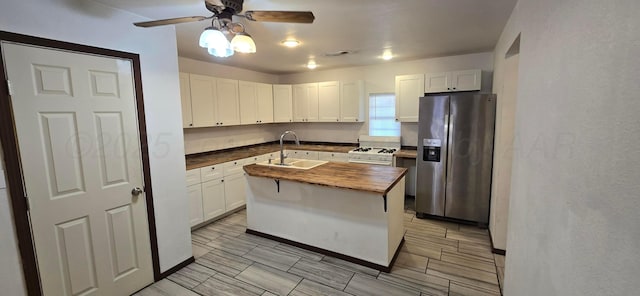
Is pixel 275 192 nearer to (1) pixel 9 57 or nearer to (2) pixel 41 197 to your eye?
(2) pixel 41 197

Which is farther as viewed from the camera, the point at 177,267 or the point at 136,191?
the point at 177,267

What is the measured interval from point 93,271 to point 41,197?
27.5 inches

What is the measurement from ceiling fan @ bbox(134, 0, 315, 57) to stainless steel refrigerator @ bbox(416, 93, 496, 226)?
2.54m

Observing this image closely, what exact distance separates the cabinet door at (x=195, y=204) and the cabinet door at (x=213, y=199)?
6 cm

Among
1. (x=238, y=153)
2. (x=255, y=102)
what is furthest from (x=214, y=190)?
(x=255, y=102)

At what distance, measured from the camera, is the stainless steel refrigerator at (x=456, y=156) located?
3246 millimetres

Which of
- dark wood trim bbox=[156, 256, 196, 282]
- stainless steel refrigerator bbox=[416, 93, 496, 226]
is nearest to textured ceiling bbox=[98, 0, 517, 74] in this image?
stainless steel refrigerator bbox=[416, 93, 496, 226]

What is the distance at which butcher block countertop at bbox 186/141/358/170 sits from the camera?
367 cm

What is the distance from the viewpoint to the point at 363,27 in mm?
2578

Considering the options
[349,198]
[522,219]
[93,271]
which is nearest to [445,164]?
[349,198]

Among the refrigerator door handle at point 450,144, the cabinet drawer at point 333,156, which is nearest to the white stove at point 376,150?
the cabinet drawer at point 333,156

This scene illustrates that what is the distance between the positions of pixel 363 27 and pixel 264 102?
2.84 m

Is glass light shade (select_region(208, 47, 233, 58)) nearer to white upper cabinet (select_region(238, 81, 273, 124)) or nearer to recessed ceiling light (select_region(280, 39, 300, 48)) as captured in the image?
recessed ceiling light (select_region(280, 39, 300, 48))

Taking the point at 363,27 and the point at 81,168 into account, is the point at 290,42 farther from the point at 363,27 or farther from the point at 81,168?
the point at 81,168
